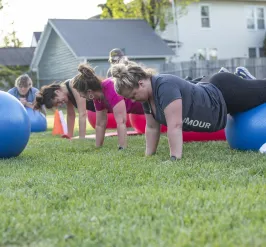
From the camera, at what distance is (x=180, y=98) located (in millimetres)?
5211

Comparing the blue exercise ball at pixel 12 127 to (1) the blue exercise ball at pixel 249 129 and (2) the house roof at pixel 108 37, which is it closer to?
(1) the blue exercise ball at pixel 249 129

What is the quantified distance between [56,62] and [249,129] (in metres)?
28.0

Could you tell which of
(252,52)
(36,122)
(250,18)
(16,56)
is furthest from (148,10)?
(36,122)

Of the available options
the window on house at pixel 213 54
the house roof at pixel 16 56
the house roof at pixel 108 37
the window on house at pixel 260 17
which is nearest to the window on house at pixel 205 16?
the window on house at pixel 213 54

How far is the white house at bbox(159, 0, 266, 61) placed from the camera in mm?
31703

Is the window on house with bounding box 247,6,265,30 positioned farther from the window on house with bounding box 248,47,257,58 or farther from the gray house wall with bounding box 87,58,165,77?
the gray house wall with bounding box 87,58,165,77

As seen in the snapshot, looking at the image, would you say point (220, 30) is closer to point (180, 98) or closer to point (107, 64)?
point (107, 64)

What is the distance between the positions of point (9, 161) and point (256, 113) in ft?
9.62

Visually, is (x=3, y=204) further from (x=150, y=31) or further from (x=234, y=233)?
(x=150, y=31)

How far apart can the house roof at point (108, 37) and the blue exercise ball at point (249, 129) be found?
22276 mm

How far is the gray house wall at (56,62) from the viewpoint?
30672 millimetres

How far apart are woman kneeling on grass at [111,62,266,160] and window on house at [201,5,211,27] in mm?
27380

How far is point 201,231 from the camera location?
256 centimetres

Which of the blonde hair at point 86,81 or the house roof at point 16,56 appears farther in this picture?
the house roof at point 16,56
